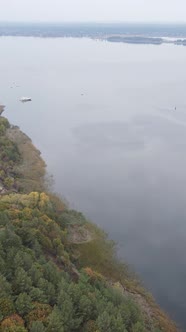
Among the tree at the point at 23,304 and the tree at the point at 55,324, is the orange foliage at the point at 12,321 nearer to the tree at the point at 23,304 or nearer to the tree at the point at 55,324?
the tree at the point at 23,304

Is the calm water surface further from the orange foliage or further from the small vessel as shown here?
the orange foliage

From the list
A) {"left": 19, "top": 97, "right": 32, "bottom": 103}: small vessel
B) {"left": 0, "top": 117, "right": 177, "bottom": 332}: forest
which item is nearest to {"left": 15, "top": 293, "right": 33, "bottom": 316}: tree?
{"left": 0, "top": 117, "right": 177, "bottom": 332}: forest

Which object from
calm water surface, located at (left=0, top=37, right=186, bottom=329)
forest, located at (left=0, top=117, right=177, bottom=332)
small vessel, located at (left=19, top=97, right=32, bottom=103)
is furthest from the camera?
small vessel, located at (left=19, top=97, right=32, bottom=103)

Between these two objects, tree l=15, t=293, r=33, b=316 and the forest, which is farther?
the forest

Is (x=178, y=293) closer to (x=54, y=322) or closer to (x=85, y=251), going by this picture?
(x=85, y=251)

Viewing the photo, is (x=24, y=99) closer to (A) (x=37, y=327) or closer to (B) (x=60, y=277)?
(B) (x=60, y=277)

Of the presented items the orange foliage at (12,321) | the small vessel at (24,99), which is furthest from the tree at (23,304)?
the small vessel at (24,99)

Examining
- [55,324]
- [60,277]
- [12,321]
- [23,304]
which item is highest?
[12,321]

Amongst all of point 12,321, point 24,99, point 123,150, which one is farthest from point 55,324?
point 24,99
